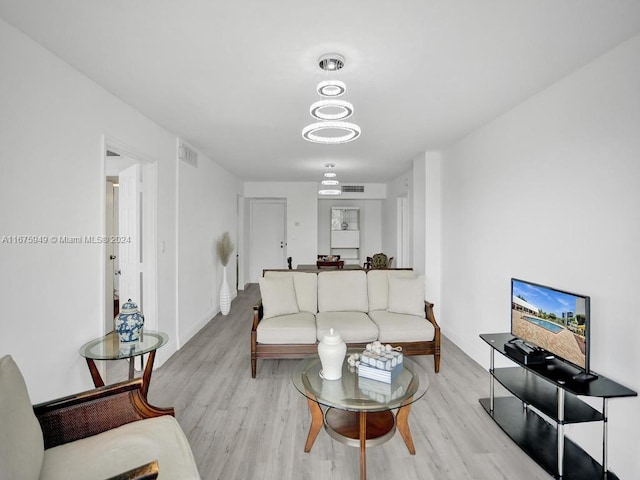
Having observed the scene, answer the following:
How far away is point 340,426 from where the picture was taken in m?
2.20

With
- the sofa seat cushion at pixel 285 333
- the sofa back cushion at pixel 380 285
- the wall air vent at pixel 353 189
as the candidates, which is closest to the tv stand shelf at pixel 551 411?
the sofa back cushion at pixel 380 285

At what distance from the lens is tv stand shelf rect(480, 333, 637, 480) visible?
1.93 metres

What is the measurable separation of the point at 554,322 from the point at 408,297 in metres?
1.60

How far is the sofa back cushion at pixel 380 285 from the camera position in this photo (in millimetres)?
3936

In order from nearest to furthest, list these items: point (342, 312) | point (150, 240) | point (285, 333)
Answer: point (285, 333) < point (150, 240) < point (342, 312)

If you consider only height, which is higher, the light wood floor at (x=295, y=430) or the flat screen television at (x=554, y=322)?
the flat screen television at (x=554, y=322)

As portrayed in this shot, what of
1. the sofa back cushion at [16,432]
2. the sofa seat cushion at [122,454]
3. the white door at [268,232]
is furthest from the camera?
the white door at [268,232]

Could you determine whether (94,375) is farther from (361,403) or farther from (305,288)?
(305,288)

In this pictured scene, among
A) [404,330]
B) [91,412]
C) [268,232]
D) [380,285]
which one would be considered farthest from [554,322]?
[268,232]

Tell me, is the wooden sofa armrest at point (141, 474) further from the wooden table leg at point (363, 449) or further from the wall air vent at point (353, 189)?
the wall air vent at point (353, 189)

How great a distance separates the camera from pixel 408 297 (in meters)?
3.74

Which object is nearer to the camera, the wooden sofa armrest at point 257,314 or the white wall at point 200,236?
the wooden sofa armrest at point 257,314

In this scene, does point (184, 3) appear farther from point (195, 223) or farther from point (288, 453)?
point (195, 223)

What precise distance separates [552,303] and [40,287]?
3286 mm
